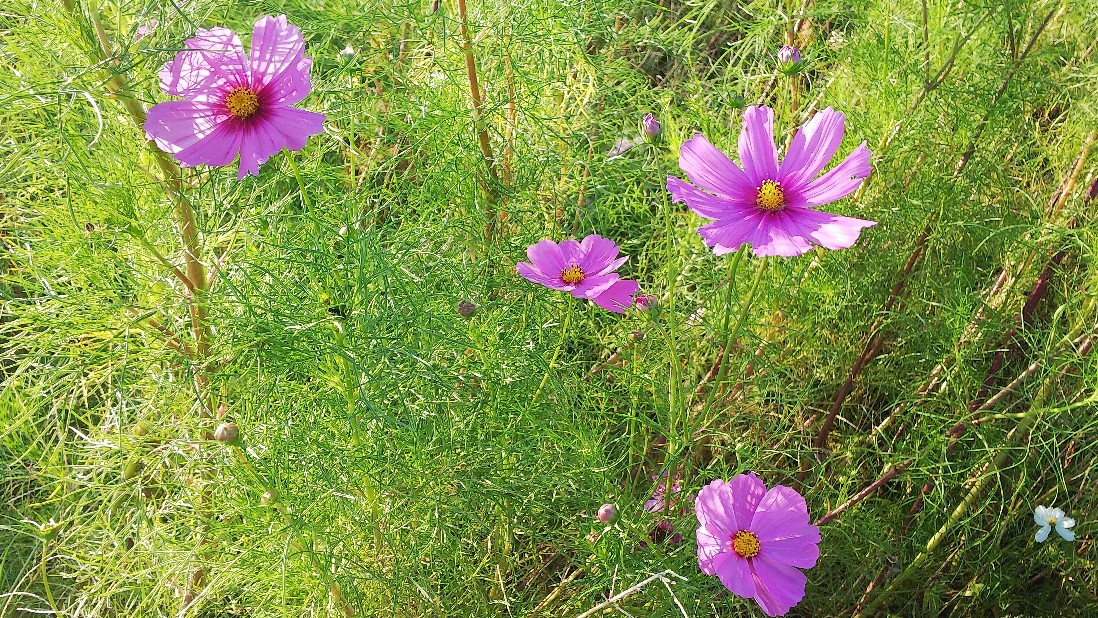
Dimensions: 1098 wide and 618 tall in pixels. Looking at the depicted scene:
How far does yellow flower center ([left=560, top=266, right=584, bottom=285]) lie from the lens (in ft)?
3.72

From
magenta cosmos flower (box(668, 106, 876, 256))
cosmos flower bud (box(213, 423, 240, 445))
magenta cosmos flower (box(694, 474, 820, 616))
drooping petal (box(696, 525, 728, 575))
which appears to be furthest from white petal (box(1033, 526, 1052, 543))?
cosmos flower bud (box(213, 423, 240, 445))

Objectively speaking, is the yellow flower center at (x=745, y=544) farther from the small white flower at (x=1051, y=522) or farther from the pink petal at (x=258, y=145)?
the pink petal at (x=258, y=145)

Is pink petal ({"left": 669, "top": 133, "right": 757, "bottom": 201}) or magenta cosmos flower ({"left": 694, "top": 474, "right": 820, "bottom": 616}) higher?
pink petal ({"left": 669, "top": 133, "right": 757, "bottom": 201})

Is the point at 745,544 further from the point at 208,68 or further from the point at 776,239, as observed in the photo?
the point at 208,68

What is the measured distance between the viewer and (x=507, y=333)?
125 cm

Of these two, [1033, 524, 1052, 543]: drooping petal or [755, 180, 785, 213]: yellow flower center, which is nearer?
[755, 180, 785, 213]: yellow flower center

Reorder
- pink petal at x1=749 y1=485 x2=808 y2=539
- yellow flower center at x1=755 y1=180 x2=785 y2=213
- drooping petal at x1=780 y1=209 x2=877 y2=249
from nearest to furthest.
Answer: drooping petal at x1=780 y1=209 x2=877 y2=249 → yellow flower center at x1=755 y1=180 x2=785 y2=213 → pink petal at x1=749 y1=485 x2=808 y2=539

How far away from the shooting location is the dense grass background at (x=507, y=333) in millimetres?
1115

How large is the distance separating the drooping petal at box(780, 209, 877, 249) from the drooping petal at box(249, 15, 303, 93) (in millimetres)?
535

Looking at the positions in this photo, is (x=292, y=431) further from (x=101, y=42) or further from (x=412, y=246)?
(x=101, y=42)

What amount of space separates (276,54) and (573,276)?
412 mm

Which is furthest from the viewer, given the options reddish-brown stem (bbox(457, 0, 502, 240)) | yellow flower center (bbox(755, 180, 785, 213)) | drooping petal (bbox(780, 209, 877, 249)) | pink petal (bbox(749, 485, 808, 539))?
reddish-brown stem (bbox(457, 0, 502, 240))

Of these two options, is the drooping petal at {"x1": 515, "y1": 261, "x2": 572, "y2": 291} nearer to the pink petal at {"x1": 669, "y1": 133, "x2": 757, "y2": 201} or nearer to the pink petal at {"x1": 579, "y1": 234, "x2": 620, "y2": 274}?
the pink petal at {"x1": 579, "y1": 234, "x2": 620, "y2": 274}

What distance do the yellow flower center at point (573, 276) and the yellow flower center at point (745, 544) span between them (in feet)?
1.12
